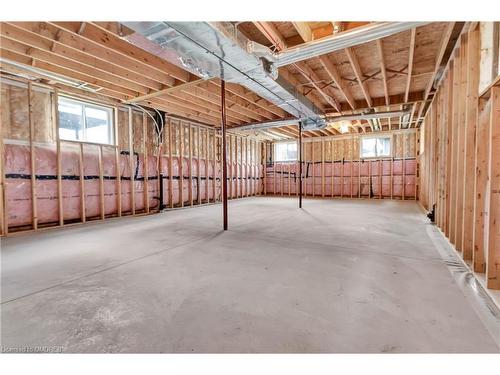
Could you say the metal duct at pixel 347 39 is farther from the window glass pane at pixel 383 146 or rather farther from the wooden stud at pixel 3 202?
the window glass pane at pixel 383 146

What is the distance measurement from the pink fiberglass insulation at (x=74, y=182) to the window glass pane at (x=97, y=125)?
245 millimetres

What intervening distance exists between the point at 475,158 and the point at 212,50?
304 cm

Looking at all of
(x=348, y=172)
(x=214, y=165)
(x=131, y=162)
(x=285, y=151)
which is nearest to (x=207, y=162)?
(x=214, y=165)

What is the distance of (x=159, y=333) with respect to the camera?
1.38 metres

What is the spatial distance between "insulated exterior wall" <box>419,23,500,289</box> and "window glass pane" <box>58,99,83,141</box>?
657 cm

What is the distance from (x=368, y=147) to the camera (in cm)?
1019

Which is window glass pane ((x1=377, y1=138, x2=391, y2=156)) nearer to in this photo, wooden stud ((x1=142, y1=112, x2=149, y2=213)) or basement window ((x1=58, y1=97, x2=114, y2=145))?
wooden stud ((x1=142, y1=112, x2=149, y2=213))

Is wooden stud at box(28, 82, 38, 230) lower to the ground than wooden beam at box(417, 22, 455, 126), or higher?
lower

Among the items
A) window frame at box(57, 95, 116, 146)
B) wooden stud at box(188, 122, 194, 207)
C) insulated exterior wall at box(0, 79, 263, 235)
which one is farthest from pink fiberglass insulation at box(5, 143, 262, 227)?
wooden stud at box(188, 122, 194, 207)

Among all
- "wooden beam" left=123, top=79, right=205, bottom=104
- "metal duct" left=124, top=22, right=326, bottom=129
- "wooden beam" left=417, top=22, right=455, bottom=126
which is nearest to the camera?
"metal duct" left=124, top=22, right=326, bottom=129

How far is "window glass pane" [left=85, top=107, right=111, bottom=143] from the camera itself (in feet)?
17.6

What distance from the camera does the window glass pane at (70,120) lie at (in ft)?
16.1

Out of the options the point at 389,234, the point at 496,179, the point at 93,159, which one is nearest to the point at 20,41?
the point at 93,159

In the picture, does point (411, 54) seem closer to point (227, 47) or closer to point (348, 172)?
point (227, 47)
